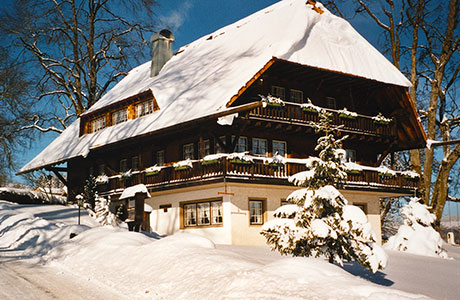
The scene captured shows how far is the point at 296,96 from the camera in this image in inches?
1023

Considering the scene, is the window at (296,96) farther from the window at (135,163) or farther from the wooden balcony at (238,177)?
the window at (135,163)

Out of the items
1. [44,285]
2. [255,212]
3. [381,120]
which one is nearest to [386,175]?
[381,120]

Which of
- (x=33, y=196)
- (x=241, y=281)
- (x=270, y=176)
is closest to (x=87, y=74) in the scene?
(x=33, y=196)

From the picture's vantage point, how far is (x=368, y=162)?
2797cm

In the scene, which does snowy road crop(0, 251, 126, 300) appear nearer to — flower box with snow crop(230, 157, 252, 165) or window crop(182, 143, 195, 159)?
flower box with snow crop(230, 157, 252, 165)

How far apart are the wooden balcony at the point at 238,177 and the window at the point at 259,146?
1578 mm

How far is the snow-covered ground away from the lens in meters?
8.66

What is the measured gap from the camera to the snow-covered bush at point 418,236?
22.4 meters

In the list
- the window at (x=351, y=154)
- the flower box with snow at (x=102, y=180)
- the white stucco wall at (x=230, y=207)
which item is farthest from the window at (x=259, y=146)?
the flower box with snow at (x=102, y=180)

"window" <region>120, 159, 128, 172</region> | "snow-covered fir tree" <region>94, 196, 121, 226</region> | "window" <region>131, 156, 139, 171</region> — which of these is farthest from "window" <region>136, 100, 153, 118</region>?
"snow-covered fir tree" <region>94, 196, 121, 226</region>

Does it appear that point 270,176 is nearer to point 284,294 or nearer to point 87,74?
point 284,294

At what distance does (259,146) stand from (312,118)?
10.2ft

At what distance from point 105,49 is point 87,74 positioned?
257 cm

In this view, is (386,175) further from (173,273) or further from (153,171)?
(173,273)
